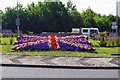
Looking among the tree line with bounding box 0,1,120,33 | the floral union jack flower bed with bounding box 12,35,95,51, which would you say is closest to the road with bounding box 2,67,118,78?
the floral union jack flower bed with bounding box 12,35,95,51

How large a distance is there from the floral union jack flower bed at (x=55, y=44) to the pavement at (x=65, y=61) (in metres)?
4.34

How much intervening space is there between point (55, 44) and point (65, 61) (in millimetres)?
6853

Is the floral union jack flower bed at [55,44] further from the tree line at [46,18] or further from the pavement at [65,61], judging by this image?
the tree line at [46,18]

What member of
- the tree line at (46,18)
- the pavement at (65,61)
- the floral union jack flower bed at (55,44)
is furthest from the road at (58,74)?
the tree line at (46,18)

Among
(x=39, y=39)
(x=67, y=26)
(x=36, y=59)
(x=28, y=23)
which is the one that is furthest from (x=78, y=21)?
(x=36, y=59)

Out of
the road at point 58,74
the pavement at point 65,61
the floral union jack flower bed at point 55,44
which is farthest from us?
the floral union jack flower bed at point 55,44

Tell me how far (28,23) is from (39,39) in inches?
1866

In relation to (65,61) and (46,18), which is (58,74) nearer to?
(65,61)

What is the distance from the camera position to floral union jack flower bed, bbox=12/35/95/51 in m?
25.2

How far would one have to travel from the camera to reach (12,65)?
684 inches

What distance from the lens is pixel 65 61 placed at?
18781 mm

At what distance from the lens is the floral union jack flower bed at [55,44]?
993 inches

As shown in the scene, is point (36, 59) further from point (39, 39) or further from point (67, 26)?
point (67, 26)

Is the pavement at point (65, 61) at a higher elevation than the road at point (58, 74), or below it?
higher
